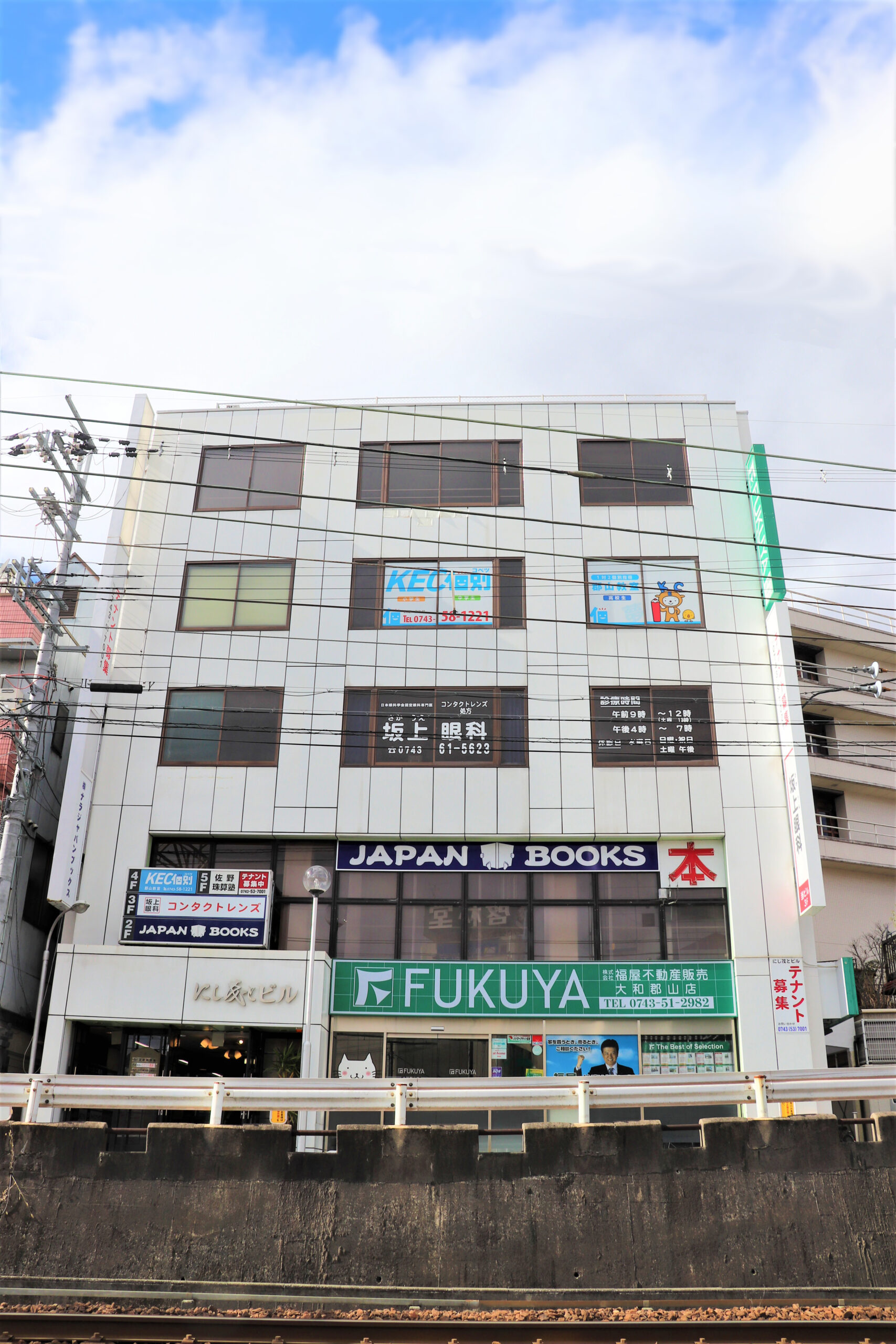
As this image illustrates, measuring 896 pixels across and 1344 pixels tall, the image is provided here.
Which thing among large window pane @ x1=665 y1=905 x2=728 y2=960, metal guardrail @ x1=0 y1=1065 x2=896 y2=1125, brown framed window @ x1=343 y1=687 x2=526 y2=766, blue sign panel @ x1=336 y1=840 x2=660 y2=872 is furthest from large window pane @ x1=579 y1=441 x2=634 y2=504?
metal guardrail @ x1=0 y1=1065 x2=896 y2=1125

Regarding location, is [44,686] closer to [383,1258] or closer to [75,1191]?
[75,1191]

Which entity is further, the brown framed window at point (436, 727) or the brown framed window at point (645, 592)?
the brown framed window at point (645, 592)

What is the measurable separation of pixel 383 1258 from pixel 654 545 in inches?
699

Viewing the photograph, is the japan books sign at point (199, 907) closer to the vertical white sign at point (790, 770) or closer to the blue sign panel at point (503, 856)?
the blue sign panel at point (503, 856)

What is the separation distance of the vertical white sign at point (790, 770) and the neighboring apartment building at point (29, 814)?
1576 centimetres

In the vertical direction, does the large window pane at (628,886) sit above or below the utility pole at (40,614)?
below

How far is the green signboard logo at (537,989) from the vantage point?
2106 cm

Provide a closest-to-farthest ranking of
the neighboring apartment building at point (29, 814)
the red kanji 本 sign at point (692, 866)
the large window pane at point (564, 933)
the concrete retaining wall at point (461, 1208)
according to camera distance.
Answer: the concrete retaining wall at point (461, 1208), the large window pane at point (564, 933), the red kanji 本 sign at point (692, 866), the neighboring apartment building at point (29, 814)

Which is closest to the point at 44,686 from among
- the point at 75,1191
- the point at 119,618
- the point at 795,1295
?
the point at 119,618

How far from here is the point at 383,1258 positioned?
10.6 meters

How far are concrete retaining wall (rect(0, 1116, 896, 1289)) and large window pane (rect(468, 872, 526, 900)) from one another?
11.1 meters

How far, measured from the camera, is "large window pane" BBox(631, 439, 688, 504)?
25.1 metres

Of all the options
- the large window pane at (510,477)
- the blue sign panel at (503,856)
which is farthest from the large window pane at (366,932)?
the large window pane at (510,477)

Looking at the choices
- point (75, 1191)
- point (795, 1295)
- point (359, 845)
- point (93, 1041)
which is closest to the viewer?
point (795, 1295)
